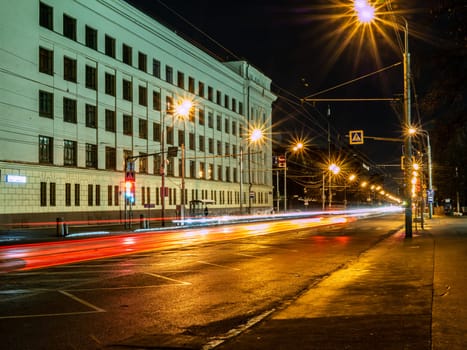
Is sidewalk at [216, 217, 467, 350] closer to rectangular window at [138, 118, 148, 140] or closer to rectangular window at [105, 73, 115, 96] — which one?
rectangular window at [105, 73, 115, 96]

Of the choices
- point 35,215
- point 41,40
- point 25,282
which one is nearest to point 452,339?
point 25,282

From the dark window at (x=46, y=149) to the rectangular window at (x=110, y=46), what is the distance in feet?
38.2

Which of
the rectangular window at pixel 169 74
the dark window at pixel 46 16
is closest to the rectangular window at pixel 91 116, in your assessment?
the dark window at pixel 46 16

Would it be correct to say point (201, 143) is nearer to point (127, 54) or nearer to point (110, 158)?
point (127, 54)

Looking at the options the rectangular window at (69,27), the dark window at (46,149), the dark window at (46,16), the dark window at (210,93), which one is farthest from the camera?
the dark window at (210,93)

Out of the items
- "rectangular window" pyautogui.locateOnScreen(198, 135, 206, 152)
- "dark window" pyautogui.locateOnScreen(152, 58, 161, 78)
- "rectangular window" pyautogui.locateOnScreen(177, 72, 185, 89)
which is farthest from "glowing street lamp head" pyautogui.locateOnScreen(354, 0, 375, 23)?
"rectangular window" pyautogui.locateOnScreen(198, 135, 206, 152)

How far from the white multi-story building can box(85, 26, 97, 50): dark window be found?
0.14m

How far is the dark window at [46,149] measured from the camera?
42606 millimetres

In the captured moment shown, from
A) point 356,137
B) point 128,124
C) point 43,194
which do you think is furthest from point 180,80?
point 356,137

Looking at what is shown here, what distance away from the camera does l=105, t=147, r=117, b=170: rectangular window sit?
5056cm

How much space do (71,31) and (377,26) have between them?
1309 inches

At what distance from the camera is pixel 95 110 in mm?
49000

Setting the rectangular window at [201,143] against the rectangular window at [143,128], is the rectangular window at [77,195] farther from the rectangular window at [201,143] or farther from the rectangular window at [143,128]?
the rectangular window at [201,143]

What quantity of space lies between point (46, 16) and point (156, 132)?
59.9ft
